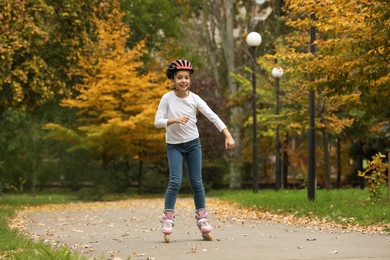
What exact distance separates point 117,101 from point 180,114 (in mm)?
25787

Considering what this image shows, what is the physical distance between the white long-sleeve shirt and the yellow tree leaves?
24.1 metres

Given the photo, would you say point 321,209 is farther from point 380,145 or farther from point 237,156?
point 237,156

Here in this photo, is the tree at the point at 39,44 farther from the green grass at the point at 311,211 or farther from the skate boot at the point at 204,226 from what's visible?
the skate boot at the point at 204,226

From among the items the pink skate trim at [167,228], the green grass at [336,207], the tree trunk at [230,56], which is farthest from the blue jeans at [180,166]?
the tree trunk at [230,56]

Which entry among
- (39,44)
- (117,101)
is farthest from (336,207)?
(117,101)

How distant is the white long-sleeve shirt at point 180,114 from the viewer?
10414 millimetres

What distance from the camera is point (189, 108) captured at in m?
10.6

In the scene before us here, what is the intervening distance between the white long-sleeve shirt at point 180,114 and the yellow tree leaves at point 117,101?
79.0ft

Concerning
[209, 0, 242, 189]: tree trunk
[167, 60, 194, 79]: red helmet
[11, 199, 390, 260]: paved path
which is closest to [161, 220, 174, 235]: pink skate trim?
[11, 199, 390, 260]: paved path

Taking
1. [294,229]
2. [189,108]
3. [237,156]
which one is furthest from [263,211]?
[237,156]

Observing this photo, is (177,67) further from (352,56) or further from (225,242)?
(352,56)

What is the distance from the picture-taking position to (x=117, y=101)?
119 feet

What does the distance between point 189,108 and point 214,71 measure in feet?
116

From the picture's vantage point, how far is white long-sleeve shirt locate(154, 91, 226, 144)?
10.4 metres
